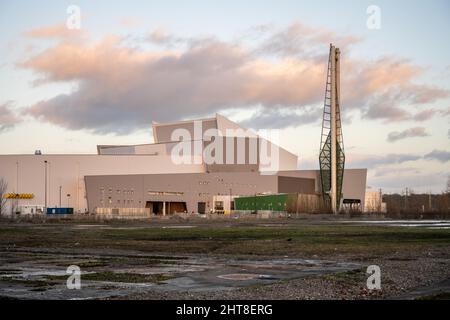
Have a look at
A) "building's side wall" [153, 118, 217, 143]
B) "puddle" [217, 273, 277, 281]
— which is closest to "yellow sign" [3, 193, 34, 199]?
"building's side wall" [153, 118, 217, 143]

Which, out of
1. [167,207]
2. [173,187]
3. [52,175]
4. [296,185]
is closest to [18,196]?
[52,175]

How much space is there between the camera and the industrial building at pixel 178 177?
422 ft

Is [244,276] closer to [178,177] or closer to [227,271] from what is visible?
[227,271]

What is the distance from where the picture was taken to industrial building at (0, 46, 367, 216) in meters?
128

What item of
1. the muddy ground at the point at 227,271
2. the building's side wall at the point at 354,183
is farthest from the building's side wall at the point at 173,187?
the muddy ground at the point at 227,271

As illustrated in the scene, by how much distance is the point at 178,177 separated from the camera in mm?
134750

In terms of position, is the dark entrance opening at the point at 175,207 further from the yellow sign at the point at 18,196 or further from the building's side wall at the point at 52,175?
the yellow sign at the point at 18,196

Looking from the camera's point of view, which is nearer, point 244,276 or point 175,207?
point 244,276

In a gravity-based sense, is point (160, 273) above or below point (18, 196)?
below

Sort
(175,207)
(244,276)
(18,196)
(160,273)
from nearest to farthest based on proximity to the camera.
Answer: (244,276) → (160,273) → (18,196) → (175,207)

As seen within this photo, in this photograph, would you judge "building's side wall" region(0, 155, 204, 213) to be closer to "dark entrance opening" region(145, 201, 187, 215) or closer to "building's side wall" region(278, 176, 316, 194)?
"dark entrance opening" region(145, 201, 187, 215)

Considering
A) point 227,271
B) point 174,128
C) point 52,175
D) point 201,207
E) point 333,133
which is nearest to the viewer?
point 227,271
